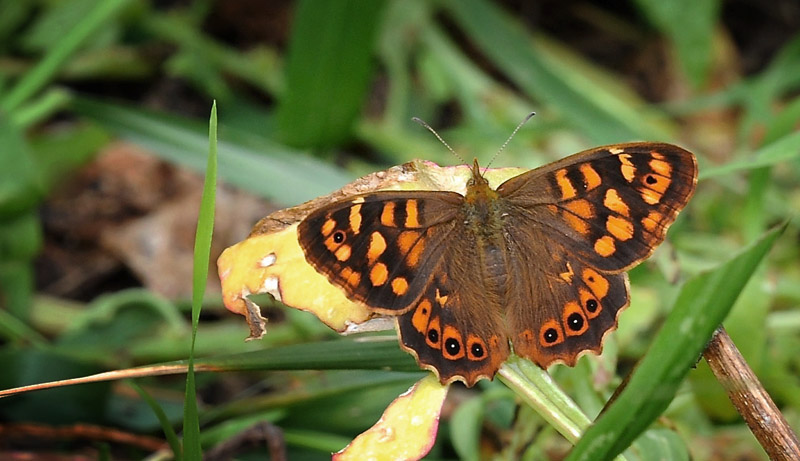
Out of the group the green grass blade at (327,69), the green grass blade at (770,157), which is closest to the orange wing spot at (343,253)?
the green grass blade at (770,157)

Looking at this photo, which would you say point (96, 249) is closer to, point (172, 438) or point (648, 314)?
point (172, 438)

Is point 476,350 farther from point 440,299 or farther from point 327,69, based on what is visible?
point 327,69

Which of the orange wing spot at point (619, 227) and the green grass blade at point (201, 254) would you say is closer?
the green grass blade at point (201, 254)

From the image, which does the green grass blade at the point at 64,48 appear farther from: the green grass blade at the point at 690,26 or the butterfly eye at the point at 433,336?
the green grass blade at the point at 690,26

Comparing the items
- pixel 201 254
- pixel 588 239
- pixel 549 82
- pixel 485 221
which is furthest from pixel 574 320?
pixel 549 82

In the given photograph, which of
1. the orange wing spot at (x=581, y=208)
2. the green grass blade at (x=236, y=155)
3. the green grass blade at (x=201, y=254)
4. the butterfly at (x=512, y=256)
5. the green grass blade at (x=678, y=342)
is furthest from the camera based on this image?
the green grass blade at (x=236, y=155)

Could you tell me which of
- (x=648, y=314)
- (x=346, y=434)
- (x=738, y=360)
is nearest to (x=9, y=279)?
(x=346, y=434)
